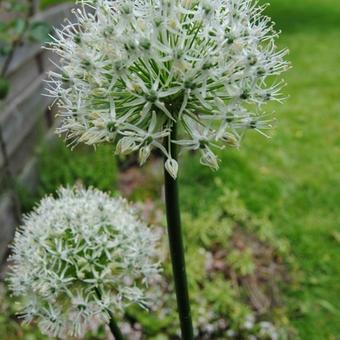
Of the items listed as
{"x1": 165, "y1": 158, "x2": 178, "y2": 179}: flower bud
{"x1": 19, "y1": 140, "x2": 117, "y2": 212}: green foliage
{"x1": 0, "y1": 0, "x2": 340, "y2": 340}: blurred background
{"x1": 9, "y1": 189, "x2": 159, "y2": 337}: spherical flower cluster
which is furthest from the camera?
{"x1": 19, "y1": 140, "x2": 117, "y2": 212}: green foliage

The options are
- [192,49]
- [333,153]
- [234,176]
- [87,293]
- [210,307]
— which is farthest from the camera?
[333,153]

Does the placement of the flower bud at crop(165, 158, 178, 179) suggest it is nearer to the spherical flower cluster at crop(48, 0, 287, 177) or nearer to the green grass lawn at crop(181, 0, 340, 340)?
the spherical flower cluster at crop(48, 0, 287, 177)

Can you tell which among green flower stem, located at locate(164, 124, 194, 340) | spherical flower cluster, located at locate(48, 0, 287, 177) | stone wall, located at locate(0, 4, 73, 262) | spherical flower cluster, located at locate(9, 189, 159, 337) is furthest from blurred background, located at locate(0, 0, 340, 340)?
green flower stem, located at locate(164, 124, 194, 340)

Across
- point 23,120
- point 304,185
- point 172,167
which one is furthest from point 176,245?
point 304,185

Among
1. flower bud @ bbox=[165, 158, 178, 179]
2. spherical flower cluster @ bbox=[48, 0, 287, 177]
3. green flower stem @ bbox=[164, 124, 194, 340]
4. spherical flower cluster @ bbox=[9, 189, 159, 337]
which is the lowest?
spherical flower cluster @ bbox=[9, 189, 159, 337]

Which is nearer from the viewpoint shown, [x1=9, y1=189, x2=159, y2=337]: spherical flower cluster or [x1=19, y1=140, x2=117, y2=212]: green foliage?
[x1=9, y1=189, x2=159, y2=337]: spherical flower cluster

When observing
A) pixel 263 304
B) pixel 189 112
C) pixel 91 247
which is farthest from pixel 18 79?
pixel 189 112

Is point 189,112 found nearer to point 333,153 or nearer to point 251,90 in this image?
point 251,90

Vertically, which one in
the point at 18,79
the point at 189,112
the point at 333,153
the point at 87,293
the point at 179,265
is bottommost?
the point at 333,153

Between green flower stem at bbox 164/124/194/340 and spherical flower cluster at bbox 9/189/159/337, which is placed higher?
green flower stem at bbox 164/124/194/340
